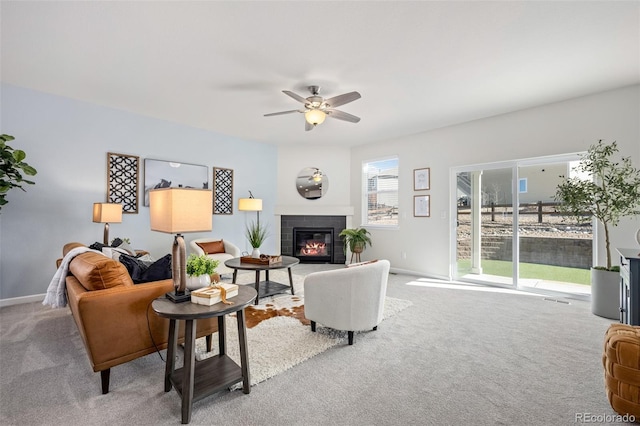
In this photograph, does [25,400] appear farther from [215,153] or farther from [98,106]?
[215,153]

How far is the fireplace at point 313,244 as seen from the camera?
6.66m

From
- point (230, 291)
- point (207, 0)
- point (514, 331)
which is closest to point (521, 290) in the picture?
point (514, 331)

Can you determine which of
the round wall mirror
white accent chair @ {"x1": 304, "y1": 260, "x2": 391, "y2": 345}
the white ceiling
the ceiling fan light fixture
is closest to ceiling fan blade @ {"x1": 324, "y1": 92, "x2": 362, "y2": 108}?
the ceiling fan light fixture

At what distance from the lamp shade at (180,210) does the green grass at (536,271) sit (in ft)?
14.7

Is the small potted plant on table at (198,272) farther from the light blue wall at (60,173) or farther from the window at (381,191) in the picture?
the window at (381,191)

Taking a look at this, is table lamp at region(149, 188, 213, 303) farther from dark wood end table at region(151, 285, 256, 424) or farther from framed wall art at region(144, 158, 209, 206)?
framed wall art at region(144, 158, 209, 206)

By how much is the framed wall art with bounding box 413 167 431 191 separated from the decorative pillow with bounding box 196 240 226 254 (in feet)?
12.2

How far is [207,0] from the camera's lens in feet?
6.93

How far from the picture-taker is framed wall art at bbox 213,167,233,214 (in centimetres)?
553

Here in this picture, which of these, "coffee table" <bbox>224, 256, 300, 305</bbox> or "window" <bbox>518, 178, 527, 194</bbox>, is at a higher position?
"window" <bbox>518, 178, 527, 194</bbox>

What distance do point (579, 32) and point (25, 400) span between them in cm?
481

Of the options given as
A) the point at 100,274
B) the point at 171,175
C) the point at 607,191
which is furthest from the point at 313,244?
the point at 100,274

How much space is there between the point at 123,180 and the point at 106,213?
88 centimetres

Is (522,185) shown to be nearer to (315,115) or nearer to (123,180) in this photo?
(315,115)
